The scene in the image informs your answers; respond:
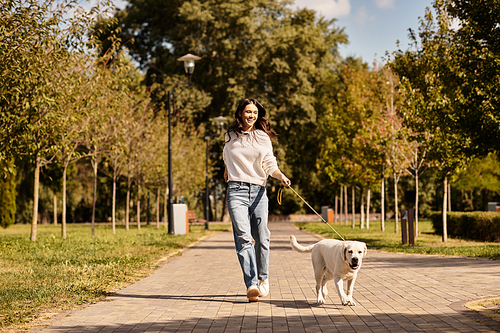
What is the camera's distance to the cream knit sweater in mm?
6895

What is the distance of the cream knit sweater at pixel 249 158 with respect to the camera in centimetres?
689

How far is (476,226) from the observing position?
1983 centimetres

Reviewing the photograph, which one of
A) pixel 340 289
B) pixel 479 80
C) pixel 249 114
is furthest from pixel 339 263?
pixel 479 80

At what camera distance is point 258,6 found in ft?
132

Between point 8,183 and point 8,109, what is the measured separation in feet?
83.4

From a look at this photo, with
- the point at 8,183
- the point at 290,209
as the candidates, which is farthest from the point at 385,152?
the point at 290,209

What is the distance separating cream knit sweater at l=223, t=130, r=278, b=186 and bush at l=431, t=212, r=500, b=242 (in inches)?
559

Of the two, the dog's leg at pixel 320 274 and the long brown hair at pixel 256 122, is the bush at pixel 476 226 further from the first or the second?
the long brown hair at pixel 256 122

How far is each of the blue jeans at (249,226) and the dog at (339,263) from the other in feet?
1.60

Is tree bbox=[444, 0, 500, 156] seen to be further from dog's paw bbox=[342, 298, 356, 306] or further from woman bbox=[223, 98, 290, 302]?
dog's paw bbox=[342, 298, 356, 306]

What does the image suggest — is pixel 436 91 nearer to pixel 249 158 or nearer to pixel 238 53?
pixel 249 158

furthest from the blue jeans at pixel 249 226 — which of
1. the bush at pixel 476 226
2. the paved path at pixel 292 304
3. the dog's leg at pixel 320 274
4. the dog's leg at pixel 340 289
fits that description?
the bush at pixel 476 226

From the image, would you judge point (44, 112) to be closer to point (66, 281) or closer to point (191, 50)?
point (66, 281)

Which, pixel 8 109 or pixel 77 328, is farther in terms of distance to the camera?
pixel 8 109
